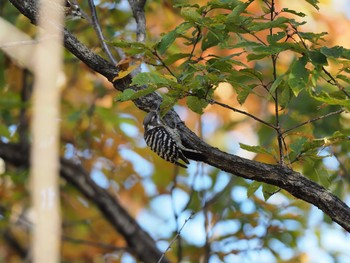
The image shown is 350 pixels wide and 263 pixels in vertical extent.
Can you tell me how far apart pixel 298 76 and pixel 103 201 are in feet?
7.59

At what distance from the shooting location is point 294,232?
4.00 meters

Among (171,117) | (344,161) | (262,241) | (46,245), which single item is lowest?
(46,245)

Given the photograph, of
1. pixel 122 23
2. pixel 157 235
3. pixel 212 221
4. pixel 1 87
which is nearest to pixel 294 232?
pixel 212 221

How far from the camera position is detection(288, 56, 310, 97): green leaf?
2119 millimetres

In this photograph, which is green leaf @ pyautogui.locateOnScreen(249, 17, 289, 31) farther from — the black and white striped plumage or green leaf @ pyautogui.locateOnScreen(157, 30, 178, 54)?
the black and white striped plumage

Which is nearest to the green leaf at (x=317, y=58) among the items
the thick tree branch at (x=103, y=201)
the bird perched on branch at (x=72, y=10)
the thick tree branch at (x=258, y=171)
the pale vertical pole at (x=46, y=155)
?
the thick tree branch at (x=258, y=171)

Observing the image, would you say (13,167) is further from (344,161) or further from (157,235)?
(344,161)

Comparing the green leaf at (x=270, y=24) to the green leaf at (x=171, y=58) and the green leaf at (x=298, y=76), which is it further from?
the green leaf at (x=171, y=58)

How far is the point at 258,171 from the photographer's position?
226 centimetres

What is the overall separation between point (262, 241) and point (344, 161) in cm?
69

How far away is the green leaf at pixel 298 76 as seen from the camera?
2.12 meters

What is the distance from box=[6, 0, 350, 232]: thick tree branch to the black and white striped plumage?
4 cm

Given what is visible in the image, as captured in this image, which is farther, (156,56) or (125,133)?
(125,133)

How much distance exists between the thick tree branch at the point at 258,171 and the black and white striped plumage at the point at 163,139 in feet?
0.13
